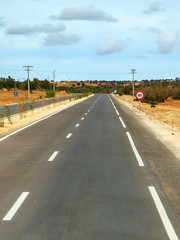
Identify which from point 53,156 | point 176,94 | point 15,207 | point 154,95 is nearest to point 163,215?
point 15,207

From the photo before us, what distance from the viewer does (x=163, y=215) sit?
5664 millimetres

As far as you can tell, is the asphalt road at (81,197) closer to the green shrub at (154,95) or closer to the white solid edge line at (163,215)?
the white solid edge line at (163,215)

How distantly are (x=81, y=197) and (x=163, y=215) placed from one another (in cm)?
176

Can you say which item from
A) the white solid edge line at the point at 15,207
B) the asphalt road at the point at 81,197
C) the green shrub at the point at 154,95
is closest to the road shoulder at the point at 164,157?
the asphalt road at the point at 81,197

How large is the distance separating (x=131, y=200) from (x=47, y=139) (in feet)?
28.3

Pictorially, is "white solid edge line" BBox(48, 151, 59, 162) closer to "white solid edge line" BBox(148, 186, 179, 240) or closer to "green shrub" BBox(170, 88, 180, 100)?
"white solid edge line" BBox(148, 186, 179, 240)

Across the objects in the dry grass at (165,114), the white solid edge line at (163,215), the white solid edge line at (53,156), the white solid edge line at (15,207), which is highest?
the white solid edge line at (163,215)

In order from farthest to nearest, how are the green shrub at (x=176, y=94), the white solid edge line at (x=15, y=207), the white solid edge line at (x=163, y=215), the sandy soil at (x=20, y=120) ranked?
the green shrub at (x=176, y=94) < the sandy soil at (x=20, y=120) < the white solid edge line at (x=15, y=207) < the white solid edge line at (x=163, y=215)

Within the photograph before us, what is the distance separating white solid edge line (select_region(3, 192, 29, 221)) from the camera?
554 centimetres

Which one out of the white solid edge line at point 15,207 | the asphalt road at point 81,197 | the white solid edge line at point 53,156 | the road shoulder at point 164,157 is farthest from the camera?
the white solid edge line at point 53,156

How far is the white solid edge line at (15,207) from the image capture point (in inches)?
218

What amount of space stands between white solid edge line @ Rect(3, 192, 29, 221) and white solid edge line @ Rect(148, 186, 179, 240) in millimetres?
2648

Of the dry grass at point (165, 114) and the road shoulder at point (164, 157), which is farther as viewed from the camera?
the dry grass at point (165, 114)

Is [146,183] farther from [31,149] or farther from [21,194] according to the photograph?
[31,149]
